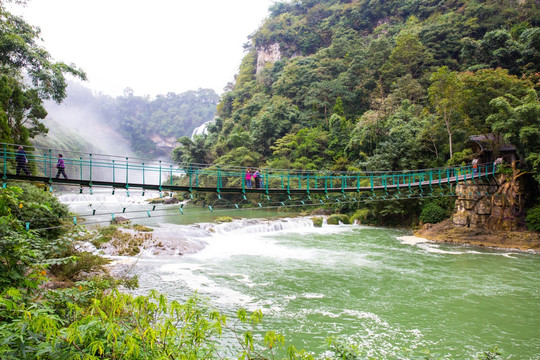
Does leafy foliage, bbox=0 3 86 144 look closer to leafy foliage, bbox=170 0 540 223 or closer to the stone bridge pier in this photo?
leafy foliage, bbox=170 0 540 223

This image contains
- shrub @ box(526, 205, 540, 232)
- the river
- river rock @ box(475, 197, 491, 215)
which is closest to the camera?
the river

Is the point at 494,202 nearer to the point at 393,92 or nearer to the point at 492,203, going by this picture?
the point at 492,203

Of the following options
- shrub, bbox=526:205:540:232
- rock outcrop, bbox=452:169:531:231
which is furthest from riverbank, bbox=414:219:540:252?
rock outcrop, bbox=452:169:531:231

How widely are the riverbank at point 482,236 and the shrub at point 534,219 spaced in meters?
0.22

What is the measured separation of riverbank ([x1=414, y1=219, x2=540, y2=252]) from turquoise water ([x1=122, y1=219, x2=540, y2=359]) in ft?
2.40

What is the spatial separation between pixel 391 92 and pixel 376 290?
65.2 feet

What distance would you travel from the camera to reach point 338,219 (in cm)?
1902

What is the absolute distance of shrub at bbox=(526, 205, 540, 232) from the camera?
40.6 ft

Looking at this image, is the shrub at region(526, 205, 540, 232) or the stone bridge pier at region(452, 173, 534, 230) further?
the stone bridge pier at region(452, 173, 534, 230)

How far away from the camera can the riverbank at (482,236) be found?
12.2 metres

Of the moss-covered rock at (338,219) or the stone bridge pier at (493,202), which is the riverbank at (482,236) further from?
the moss-covered rock at (338,219)

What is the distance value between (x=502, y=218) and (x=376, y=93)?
15.1 m

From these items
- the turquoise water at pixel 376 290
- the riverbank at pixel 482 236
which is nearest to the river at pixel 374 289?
the turquoise water at pixel 376 290

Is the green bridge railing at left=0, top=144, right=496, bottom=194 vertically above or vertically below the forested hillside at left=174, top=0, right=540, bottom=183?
below
